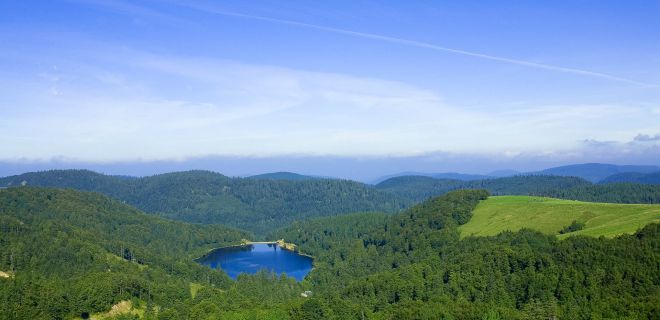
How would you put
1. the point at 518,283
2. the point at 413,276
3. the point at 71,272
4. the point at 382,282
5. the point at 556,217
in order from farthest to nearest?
the point at 556,217, the point at 71,272, the point at 413,276, the point at 382,282, the point at 518,283

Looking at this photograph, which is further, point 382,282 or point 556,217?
point 556,217

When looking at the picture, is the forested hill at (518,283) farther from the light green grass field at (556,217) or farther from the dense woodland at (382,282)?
the light green grass field at (556,217)

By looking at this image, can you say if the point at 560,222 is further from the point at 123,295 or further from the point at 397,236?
the point at 123,295

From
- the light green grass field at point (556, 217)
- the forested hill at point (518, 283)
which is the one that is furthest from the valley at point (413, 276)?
the light green grass field at point (556, 217)

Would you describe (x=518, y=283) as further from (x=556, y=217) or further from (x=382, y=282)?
(x=556, y=217)

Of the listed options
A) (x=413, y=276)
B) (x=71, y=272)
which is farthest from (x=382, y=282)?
(x=71, y=272)

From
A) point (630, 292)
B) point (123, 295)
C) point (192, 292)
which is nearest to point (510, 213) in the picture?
point (630, 292)
